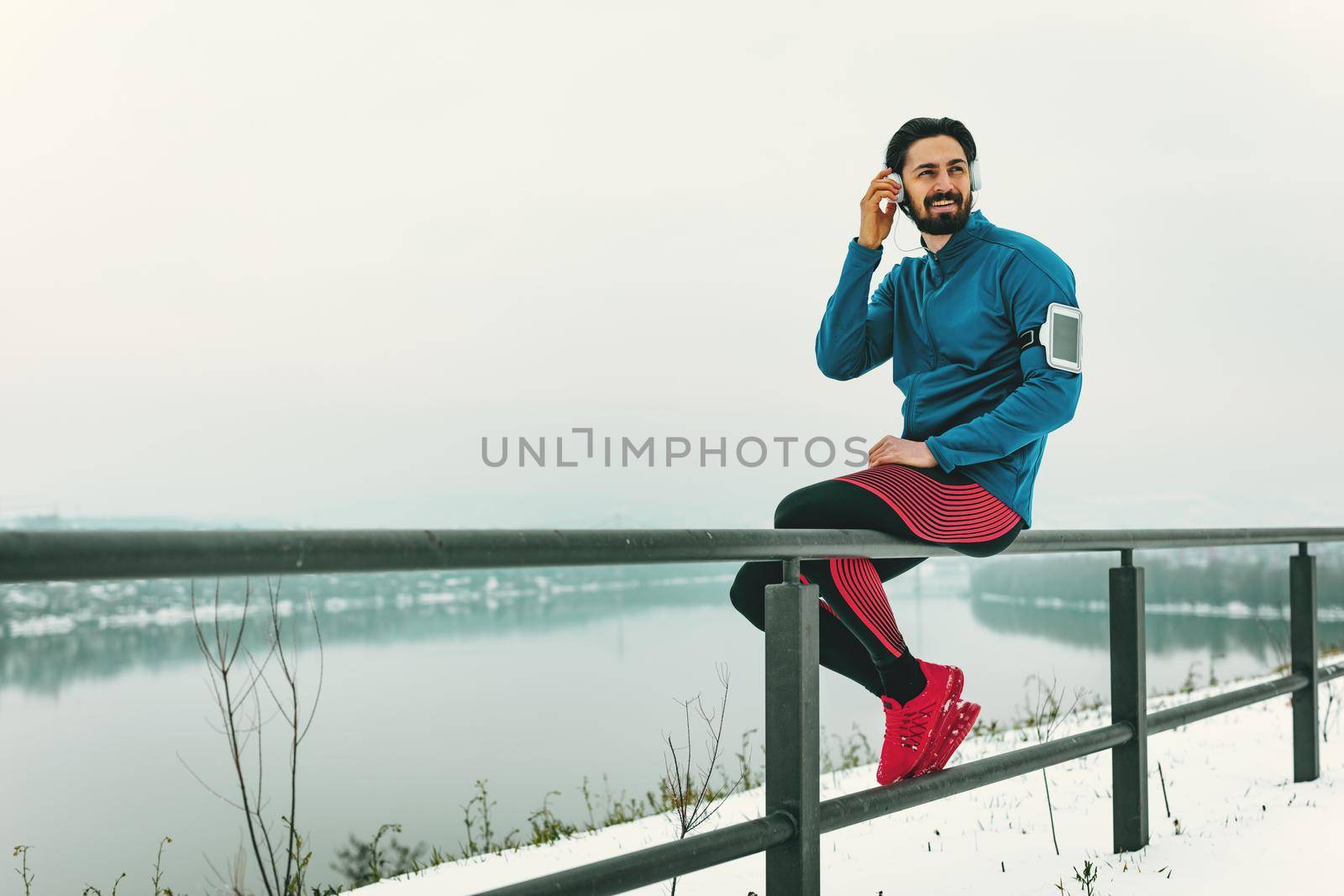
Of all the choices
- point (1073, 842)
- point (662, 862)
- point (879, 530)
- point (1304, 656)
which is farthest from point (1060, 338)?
point (1304, 656)

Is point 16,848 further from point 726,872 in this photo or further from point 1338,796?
point 1338,796

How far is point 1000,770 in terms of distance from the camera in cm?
173

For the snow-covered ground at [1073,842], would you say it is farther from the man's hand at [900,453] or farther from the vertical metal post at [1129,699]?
the man's hand at [900,453]

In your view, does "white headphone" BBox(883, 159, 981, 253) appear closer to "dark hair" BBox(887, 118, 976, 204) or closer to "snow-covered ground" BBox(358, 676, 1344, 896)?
"dark hair" BBox(887, 118, 976, 204)

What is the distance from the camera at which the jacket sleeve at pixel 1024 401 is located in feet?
5.55

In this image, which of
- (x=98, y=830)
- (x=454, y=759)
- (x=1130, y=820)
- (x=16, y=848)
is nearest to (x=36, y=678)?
(x=454, y=759)

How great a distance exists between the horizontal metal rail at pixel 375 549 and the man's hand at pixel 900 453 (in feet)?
0.86

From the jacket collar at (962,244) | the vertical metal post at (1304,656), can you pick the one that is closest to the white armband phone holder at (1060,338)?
the jacket collar at (962,244)

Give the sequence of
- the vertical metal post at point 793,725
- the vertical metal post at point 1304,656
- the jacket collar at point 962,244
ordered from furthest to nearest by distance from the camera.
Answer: the vertical metal post at point 1304,656 → the jacket collar at point 962,244 → the vertical metal post at point 793,725

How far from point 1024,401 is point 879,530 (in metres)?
0.34

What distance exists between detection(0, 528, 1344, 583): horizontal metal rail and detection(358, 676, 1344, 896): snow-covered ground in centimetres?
87

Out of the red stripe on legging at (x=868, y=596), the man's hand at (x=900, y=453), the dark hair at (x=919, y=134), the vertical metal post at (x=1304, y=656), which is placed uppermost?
the dark hair at (x=919, y=134)

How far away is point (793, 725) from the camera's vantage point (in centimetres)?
133

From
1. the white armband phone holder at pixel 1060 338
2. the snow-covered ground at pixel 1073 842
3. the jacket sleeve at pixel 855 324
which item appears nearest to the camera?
the white armband phone holder at pixel 1060 338
